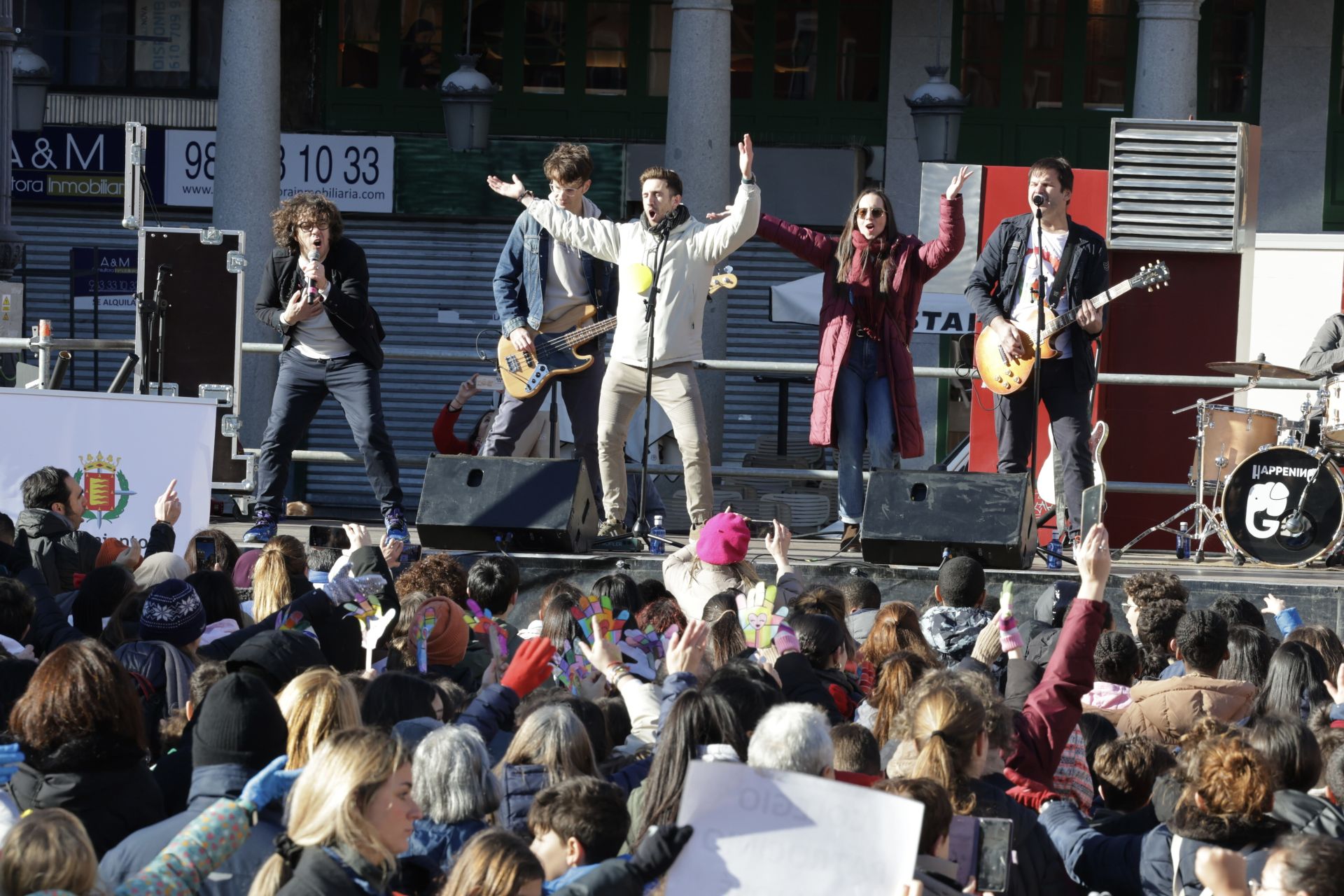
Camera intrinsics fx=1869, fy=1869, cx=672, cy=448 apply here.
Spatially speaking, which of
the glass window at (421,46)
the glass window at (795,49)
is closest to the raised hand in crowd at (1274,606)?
the glass window at (795,49)

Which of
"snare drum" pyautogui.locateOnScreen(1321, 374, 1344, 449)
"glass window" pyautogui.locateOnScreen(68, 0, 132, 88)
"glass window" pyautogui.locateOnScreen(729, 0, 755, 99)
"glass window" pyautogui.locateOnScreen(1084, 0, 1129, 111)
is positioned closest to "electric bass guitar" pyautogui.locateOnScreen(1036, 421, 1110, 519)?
"snare drum" pyautogui.locateOnScreen(1321, 374, 1344, 449)

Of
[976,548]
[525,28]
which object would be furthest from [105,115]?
[976,548]

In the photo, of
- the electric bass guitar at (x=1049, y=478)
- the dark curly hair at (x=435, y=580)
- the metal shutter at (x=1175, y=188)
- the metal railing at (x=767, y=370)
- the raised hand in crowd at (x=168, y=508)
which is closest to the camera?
the dark curly hair at (x=435, y=580)

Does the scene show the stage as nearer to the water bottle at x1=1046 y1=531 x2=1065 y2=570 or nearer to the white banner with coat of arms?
the water bottle at x1=1046 y1=531 x2=1065 y2=570

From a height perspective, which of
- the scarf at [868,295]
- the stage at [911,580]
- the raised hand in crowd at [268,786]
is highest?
the scarf at [868,295]

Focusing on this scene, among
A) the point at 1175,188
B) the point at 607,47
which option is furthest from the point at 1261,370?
the point at 607,47

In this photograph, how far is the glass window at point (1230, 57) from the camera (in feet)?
57.5

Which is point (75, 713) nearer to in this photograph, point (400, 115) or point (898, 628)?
point (898, 628)

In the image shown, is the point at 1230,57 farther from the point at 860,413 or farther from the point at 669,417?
the point at 669,417

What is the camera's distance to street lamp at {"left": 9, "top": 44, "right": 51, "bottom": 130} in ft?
53.0

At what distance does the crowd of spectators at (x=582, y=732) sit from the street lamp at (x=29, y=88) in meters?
10.7

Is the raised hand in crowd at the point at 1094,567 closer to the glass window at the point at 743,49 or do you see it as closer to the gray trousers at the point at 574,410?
the gray trousers at the point at 574,410

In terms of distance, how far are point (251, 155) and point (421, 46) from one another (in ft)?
11.6

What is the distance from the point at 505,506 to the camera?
8.39 m
